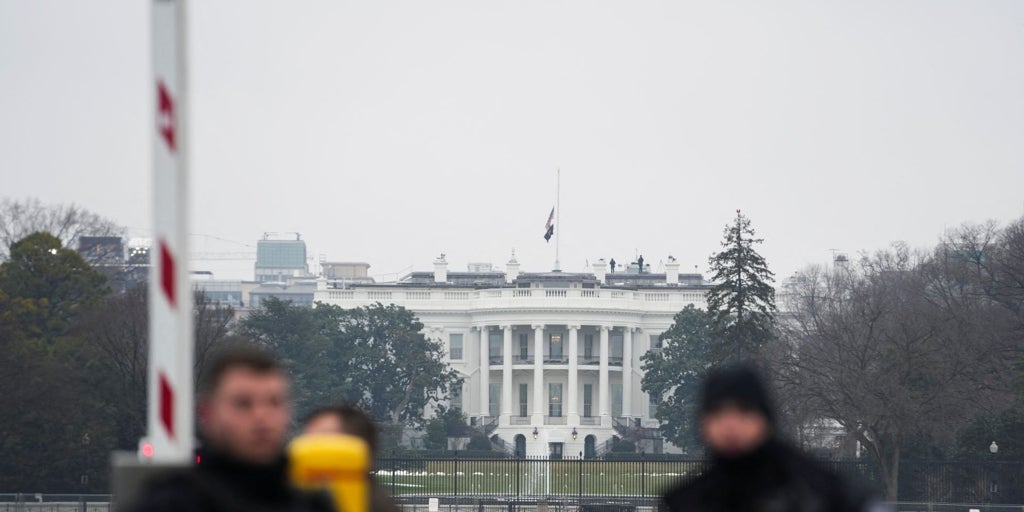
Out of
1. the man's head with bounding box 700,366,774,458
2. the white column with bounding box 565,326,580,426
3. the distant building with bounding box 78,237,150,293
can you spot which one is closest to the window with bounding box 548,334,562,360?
the white column with bounding box 565,326,580,426

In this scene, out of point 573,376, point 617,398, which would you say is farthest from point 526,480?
point 617,398

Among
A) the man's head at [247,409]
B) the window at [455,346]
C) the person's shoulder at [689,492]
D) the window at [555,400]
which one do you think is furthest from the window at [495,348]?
the man's head at [247,409]

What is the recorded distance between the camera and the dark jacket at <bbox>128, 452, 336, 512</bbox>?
17.1 feet

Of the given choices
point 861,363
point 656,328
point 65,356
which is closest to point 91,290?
point 65,356

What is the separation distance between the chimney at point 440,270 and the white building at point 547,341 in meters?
7.40

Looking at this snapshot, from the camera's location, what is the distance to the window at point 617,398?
477 ft

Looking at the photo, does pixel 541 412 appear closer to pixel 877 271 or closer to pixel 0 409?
pixel 877 271

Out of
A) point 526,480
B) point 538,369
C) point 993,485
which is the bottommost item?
point 526,480

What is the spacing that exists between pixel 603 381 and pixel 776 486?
451 ft

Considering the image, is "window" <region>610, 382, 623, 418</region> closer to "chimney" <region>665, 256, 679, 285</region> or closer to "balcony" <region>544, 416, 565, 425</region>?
"balcony" <region>544, 416, 565, 425</region>

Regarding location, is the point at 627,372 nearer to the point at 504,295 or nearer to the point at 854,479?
the point at 504,295

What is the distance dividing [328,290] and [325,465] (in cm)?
14277

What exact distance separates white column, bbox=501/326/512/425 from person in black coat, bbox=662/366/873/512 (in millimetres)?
134902

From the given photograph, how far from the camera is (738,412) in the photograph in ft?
19.5
